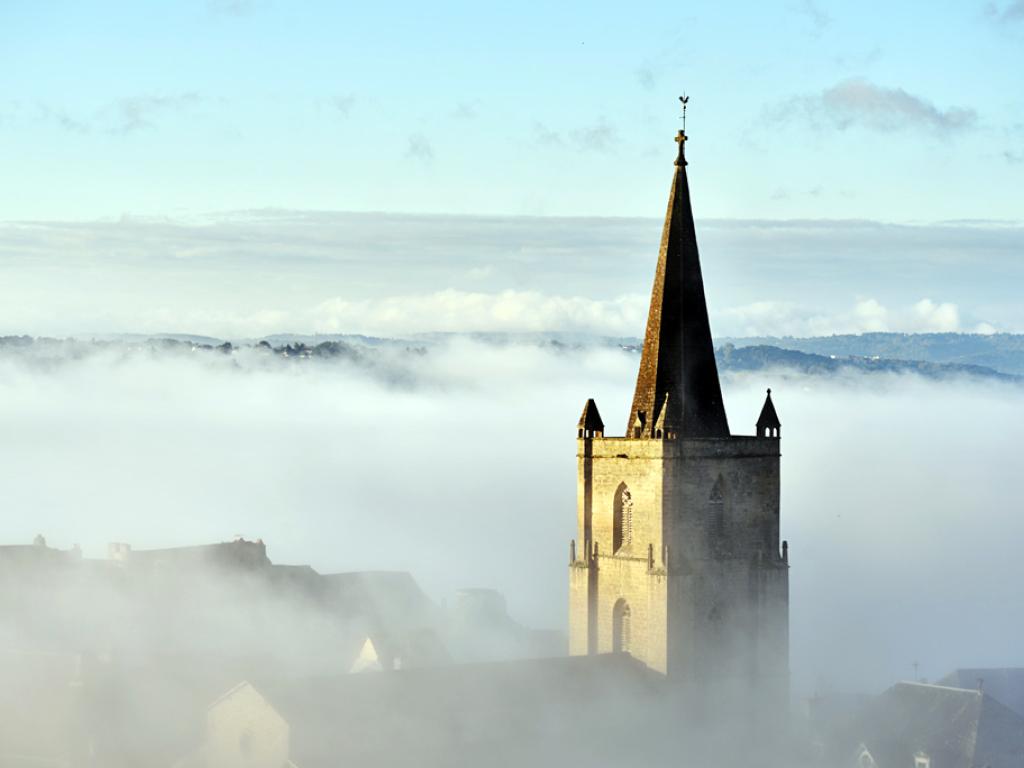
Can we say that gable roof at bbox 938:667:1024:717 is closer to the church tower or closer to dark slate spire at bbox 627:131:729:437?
the church tower

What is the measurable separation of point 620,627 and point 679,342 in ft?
38.5

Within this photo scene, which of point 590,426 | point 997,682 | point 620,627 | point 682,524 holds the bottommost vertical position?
point 997,682

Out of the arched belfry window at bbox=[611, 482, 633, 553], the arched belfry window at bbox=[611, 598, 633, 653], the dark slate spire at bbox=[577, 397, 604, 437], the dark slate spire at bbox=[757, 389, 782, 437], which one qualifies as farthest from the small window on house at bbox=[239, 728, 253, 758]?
the dark slate spire at bbox=[757, 389, 782, 437]

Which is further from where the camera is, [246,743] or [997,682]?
[997,682]

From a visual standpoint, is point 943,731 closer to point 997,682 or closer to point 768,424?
point 997,682

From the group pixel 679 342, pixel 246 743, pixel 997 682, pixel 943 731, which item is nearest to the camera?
pixel 246 743

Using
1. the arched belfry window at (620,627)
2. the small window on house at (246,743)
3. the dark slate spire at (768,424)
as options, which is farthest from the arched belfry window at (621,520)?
the small window on house at (246,743)

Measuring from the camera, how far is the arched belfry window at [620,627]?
242 feet

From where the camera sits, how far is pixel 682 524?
72125mm

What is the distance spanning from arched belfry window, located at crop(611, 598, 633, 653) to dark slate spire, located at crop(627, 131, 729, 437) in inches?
274

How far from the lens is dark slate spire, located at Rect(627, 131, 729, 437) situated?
240 feet

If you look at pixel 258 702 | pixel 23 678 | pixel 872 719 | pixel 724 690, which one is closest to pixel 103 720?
pixel 23 678

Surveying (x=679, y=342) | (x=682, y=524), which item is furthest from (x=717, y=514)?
(x=679, y=342)

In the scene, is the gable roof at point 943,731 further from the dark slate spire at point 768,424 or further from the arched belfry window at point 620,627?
the dark slate spire at point 768,424
